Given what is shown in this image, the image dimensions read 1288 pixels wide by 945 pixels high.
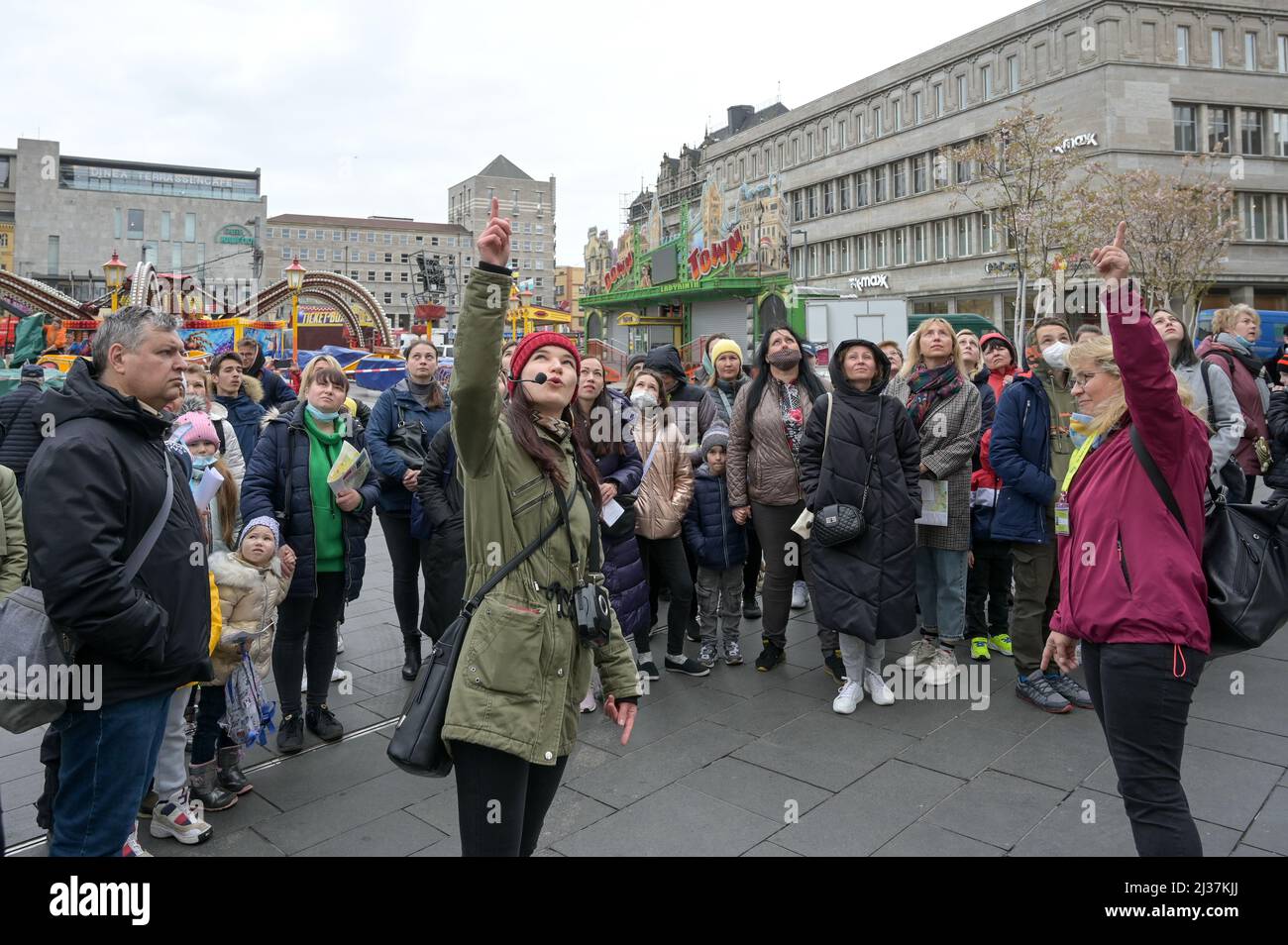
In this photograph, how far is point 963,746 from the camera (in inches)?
177

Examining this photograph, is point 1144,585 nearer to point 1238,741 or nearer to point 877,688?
point 1238,741

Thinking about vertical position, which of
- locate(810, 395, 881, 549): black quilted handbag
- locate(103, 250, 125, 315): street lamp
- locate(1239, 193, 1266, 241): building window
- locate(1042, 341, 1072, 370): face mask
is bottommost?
locate(810, 395, 881, 549): black quilted handbag

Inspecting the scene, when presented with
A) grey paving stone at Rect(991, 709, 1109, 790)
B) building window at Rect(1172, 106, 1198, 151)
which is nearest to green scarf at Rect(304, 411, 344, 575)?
A: grey paving stone at Rect(991, 709, 1109, 790)

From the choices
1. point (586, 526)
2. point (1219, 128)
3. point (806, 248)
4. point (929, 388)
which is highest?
point (1219, 128)

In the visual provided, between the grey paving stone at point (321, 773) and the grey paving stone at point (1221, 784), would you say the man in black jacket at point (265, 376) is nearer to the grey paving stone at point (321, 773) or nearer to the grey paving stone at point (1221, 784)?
the grey paving stone at point (321, 773)

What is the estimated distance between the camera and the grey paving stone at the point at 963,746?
167 inches

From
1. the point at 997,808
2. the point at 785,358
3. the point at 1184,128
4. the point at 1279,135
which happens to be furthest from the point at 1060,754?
the point at 1279,135

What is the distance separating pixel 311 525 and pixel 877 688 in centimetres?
345

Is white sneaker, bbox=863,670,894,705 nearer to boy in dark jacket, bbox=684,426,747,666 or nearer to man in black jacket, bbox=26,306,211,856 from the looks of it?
boy in dark jacket, bbox=684,426,747,666

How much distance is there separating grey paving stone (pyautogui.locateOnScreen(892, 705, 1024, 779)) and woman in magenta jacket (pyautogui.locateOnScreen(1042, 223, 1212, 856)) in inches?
60.6

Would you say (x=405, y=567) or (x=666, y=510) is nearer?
(x=666, y=510)

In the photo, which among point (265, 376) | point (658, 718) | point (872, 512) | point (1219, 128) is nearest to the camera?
point (658, 718)

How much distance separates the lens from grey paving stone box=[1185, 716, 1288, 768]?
13.9 feet

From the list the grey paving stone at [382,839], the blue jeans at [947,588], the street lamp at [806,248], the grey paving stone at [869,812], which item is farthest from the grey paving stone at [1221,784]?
the street lamp at [806,248]
